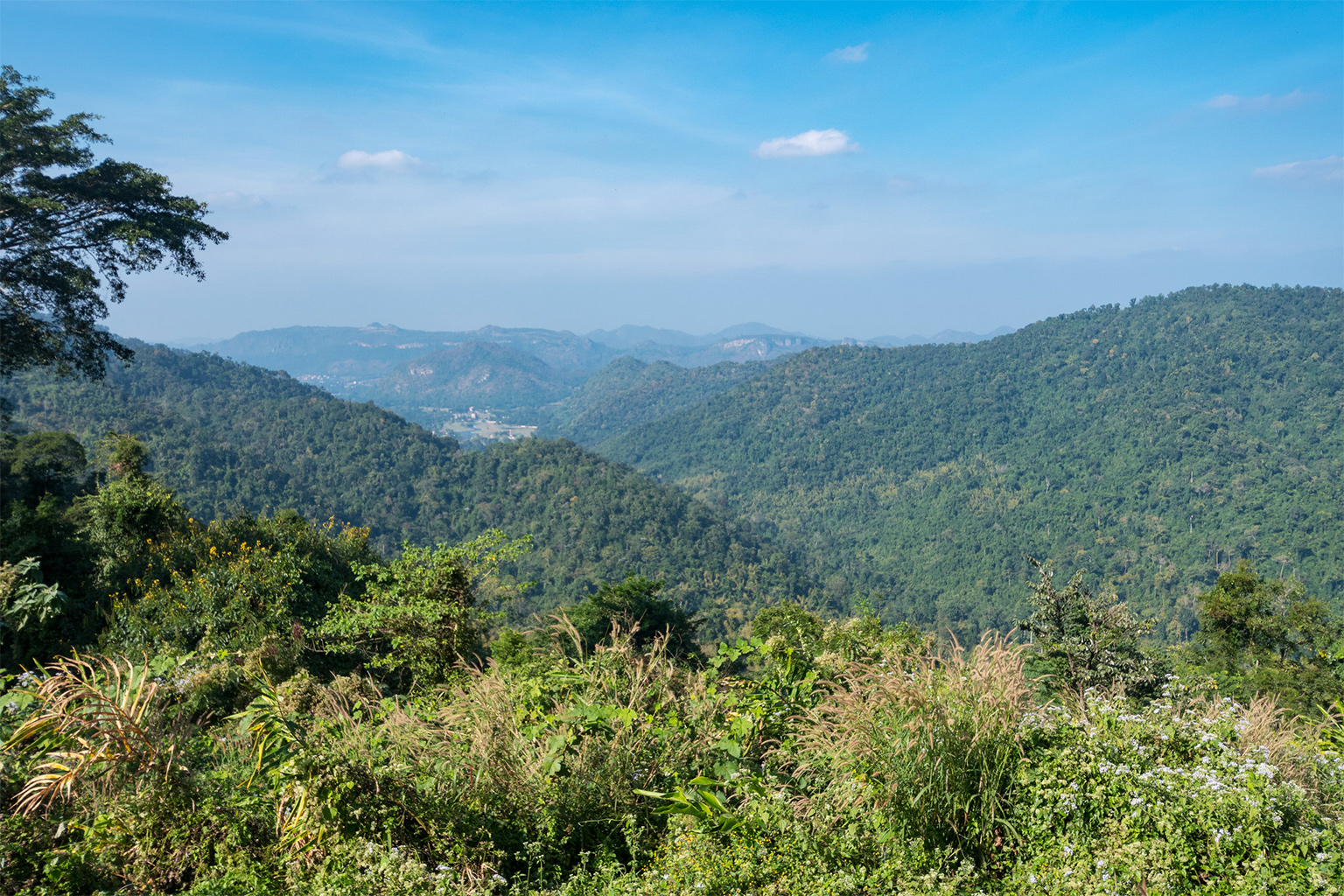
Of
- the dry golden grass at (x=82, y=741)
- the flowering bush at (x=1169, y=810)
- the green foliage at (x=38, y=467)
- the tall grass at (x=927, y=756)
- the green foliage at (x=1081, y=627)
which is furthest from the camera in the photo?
the green foliage at (x=1081, y=627)

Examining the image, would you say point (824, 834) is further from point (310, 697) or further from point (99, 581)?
point (99, 581)

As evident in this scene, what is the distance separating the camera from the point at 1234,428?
9981 cm

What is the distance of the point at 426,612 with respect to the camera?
564 cm

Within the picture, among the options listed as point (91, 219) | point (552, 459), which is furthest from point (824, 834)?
point (552, 459)

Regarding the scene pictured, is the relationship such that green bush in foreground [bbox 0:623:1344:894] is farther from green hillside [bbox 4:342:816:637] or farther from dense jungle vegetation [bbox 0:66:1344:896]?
green hillside [bbox 4:342:816:637]

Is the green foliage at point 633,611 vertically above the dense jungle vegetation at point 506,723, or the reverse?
the dense jungle vegetation at point 506,723

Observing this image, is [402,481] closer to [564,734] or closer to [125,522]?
[125,522]

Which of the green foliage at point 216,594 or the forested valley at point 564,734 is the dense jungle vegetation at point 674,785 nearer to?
the forested valley at point 564,734

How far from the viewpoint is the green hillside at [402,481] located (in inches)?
2375

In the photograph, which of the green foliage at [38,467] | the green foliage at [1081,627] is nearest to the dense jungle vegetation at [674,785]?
the green foliage at [38,467]

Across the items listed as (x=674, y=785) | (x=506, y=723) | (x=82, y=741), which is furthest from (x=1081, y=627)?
(x=82, y=741)

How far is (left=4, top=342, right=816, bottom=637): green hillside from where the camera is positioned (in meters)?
60.3

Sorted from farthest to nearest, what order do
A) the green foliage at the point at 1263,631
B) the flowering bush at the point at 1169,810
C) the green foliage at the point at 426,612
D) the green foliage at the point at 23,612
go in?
the green foliage at the point at 1263,631 → the green foliage at the point at 426,612 → the green foliage at the point at 23,612 → the flowering bush at the point at 1169,810

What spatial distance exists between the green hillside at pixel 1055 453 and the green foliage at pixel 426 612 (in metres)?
63.2
